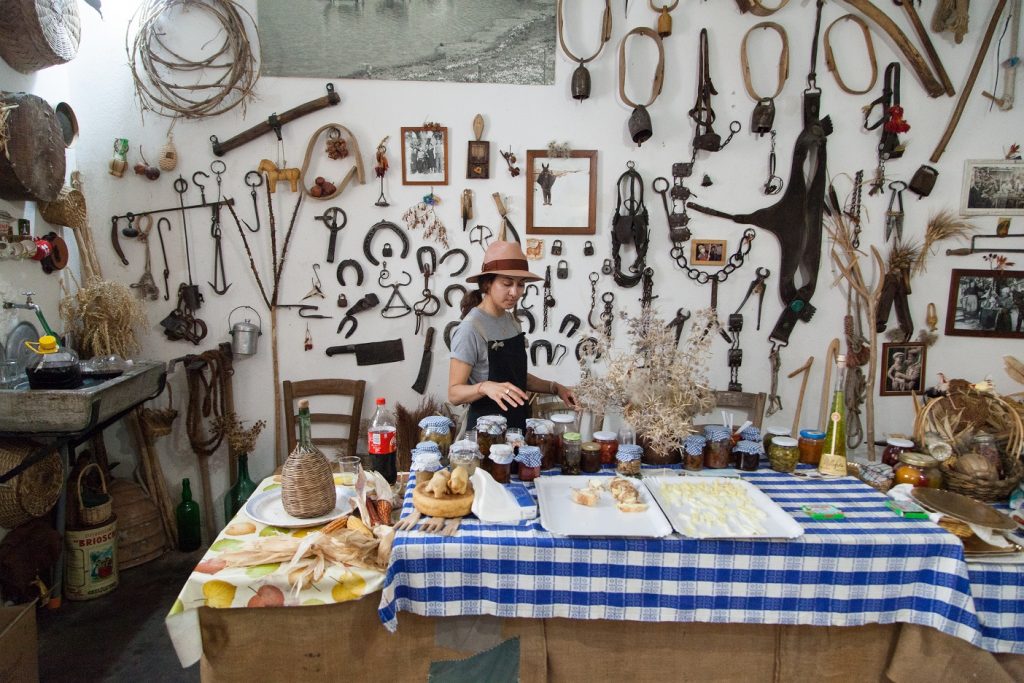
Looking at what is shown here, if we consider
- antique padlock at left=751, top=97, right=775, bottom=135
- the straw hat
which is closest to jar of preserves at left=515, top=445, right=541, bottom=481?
the straw hat

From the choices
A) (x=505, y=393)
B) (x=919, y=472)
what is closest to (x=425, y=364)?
(x=505, y=393)

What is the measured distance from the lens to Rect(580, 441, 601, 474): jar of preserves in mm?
2289

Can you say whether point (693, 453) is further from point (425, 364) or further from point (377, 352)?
point (377, 352)

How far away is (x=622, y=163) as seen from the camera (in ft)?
12.8

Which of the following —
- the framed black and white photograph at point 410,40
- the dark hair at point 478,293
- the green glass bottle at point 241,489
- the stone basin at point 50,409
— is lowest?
the green glass bottle at point 241,489

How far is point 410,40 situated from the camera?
3730 millimetres

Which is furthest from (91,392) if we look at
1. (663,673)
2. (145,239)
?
(663,673)

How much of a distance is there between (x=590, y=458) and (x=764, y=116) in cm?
272

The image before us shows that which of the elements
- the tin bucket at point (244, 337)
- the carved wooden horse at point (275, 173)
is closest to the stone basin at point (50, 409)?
the tin bucket at point (244, 337)

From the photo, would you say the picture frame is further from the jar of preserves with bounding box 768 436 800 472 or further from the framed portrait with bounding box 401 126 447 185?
the framed portrait with bounding box 401 126 447 185

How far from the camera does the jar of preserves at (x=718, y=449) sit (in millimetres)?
2312

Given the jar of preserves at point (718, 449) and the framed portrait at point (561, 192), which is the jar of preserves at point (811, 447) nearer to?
the jar of preserves at point (718, 449)

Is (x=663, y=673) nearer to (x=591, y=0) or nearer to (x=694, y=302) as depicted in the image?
(x=694, y=302)

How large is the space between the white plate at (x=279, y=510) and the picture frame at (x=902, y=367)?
12.2 ft
